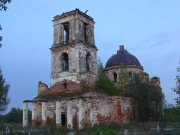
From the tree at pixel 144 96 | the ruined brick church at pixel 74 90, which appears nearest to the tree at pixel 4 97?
the ruined brick church at pixel 74 90

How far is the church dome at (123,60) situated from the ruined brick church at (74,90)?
4.04m

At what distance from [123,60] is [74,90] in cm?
802

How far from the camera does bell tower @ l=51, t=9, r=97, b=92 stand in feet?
82.7

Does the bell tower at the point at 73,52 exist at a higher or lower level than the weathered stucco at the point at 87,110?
higher

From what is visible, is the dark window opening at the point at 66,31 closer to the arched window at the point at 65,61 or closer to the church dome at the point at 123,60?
the arched window at the point at 65,61

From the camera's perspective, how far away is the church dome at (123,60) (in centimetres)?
3040

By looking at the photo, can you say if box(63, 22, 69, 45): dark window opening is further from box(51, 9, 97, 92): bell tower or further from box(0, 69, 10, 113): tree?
box(0, 69, 10, 113): tree

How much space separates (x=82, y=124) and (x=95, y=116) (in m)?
1.18

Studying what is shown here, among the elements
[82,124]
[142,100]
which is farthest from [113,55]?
[82,124]

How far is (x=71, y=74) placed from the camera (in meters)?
25.3

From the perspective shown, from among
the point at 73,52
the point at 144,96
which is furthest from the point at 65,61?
the point at 144,96

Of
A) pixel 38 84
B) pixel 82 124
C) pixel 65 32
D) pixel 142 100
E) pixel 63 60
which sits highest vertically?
pixel 65 32

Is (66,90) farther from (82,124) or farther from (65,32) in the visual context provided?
(65,32)

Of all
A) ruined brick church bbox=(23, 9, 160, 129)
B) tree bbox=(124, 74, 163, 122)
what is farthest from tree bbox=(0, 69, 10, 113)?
tree bbox=(124, 74, 163, 122)
